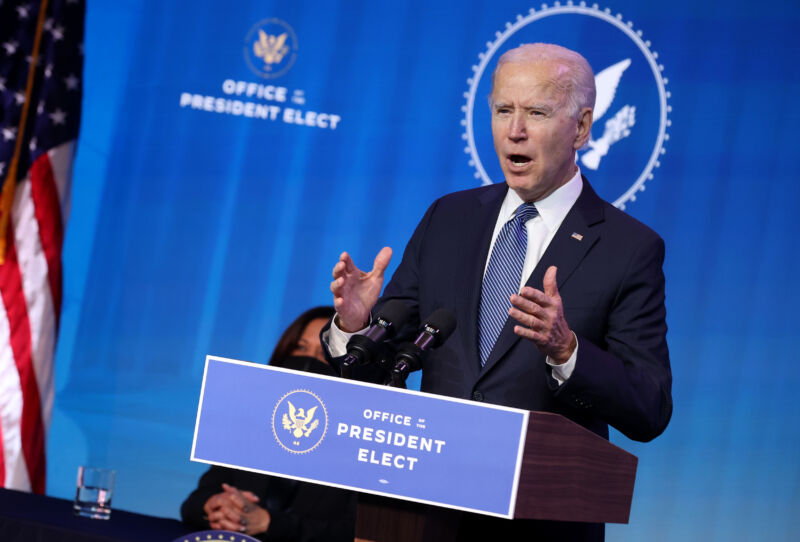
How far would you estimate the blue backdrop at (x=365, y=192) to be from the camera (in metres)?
3.81

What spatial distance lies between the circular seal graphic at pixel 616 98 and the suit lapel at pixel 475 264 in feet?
6.52

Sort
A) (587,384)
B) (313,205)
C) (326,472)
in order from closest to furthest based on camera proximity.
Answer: (326,472)
(587,384)
(313,205)

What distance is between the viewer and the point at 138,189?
4391 millimetres

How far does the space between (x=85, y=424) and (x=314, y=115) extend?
5.91 feet

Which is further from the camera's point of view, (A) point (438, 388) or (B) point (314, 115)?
(B) point (314, 115)

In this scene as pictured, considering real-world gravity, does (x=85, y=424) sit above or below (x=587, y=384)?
below

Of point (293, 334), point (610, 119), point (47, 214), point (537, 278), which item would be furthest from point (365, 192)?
point (537, 278)

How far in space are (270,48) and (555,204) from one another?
2730 millimetres

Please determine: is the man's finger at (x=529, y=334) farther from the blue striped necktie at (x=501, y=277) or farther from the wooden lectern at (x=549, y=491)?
the blue striped necktie at (x=501, y=277)

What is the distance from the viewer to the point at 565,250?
5.87 feet

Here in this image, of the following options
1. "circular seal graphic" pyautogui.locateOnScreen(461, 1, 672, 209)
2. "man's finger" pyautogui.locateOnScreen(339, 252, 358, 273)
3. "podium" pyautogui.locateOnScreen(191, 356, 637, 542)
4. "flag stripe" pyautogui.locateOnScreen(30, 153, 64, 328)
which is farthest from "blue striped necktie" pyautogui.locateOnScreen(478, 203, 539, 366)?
"flag stripe" pyautogui.locateOnScreen(30, 153, 64, 328)

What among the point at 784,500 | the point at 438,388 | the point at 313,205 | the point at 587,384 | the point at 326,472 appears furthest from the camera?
the point at 313,205

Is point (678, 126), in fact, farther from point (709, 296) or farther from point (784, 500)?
point (784, 500)

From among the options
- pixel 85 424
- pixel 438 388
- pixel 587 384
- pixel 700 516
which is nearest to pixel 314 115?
pixel 85 424
